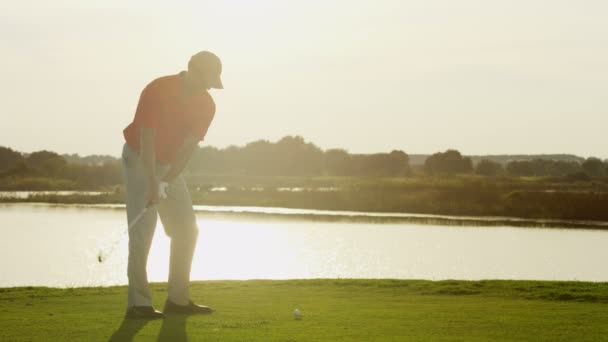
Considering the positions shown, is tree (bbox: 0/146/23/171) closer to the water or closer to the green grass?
the water

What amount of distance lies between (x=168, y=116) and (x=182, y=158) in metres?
0.39

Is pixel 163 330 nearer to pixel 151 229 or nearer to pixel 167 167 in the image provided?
pixel 151 229

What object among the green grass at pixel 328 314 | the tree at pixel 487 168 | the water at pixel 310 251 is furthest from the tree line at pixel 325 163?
the green grass at pixel 328 314

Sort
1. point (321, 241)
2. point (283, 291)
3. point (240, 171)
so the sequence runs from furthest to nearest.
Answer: point (240, 171) < point (321, 241) < point (283, 291)

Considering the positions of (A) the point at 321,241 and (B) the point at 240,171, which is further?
(B) the point at 240,171

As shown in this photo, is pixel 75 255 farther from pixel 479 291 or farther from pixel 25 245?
pixel 479 291

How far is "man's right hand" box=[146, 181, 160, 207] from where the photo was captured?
7910 millimetres

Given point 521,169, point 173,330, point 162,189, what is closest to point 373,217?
point 162,189

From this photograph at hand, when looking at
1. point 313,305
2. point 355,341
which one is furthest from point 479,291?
point 355,341

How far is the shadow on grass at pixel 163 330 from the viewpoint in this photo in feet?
22.4

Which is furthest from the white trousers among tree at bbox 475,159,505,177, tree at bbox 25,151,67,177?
tree at bbox 475,159,505,177

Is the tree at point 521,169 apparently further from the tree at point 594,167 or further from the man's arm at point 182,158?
the man's arm at point 182,158

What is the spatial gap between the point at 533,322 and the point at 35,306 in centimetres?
491

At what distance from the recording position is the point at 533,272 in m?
23.9
